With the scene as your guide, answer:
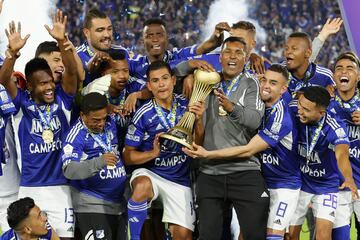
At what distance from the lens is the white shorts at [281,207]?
17.6ft

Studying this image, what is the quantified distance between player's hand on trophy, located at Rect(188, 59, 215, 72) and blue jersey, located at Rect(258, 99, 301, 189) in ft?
1.88

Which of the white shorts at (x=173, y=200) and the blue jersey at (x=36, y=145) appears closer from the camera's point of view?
the blue jersey at (x=36, y=145)

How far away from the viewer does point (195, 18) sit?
2045cm

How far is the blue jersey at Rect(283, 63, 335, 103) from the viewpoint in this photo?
5.95m

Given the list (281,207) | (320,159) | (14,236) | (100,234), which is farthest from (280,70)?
(14,236)

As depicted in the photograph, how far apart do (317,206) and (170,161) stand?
4.12 ft

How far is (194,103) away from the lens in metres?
5.13

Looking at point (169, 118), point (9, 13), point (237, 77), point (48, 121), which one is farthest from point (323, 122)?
point (9, 13)

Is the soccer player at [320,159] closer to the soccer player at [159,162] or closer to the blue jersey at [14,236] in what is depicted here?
the soccer player at [159,162]

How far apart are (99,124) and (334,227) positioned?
219 centimetres

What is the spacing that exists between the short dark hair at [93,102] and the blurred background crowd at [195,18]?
43.0 ft

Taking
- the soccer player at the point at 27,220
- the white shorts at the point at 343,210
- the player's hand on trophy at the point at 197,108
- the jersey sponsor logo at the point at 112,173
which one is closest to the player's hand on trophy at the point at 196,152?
the player's hand on trophy at the point at 197,108

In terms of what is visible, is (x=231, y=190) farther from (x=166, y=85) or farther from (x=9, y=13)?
(x=9, y=13)

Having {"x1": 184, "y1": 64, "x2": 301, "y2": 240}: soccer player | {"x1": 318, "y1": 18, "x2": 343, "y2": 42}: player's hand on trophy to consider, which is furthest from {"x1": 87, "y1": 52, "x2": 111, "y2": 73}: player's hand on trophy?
{"x1": 318, "y1": 18, "x2": 343, "y2": 42}: player's hand on trophy
